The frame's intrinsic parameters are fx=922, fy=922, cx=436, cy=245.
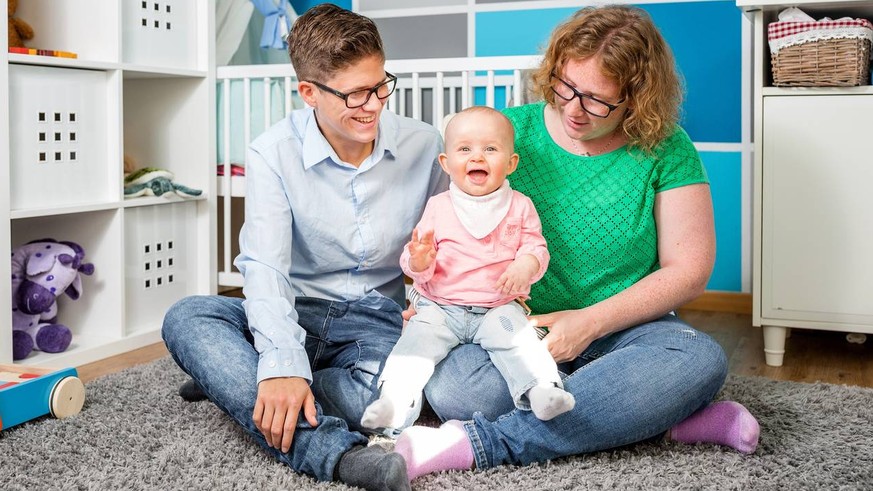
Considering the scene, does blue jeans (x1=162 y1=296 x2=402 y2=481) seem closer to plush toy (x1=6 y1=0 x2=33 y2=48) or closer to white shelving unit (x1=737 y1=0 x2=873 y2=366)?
white shelving unit (x1=737 y1=0 x2=873 y2=366)

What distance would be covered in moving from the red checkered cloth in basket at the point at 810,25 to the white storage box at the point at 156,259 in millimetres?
1542

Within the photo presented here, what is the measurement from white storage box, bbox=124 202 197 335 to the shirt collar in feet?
2.98

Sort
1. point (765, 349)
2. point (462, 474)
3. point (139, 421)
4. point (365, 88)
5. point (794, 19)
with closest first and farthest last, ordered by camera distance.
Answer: point (462, 474) → point (365, 88) → point (139, 421) → point (794, 19) → point (765, 349)

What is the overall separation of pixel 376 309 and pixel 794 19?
3.74 ft

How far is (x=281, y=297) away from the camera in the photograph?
54.9 inches

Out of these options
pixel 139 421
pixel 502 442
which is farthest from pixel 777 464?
pixel 139 421

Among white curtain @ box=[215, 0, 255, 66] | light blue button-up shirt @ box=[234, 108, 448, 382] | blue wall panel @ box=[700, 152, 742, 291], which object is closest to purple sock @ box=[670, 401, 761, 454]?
light blue button-up shirt @ box=[234, 108, 448, 382]

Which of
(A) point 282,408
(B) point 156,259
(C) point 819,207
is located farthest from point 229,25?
(A) point 282,408

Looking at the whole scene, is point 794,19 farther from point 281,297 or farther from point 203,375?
point 203,375

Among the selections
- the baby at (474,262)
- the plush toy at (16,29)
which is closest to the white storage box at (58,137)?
the plush toy at (16,29)

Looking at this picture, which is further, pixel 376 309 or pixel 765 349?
pixel 765 349

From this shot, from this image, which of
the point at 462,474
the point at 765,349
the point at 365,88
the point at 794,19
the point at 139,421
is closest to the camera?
the point at 462,474

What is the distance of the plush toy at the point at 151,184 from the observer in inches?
91.6

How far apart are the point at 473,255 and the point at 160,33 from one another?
1.33 meters
